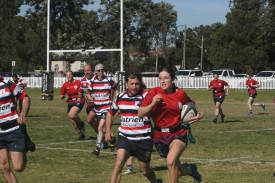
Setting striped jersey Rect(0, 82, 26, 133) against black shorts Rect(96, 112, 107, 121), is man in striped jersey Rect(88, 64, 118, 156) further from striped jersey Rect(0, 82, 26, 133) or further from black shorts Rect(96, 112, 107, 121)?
striped jersey Rect(0, 82, 26, 133)

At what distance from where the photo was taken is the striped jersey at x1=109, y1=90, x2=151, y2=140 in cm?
872

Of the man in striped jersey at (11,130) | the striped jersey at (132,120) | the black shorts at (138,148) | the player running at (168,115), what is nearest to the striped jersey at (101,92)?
the striped jersey at (132,120)

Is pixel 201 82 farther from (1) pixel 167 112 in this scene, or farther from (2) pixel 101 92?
(1) pixel 167 112

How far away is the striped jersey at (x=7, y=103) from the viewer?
819 cm

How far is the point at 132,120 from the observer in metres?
8.88

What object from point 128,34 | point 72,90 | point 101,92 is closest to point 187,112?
point 101,92

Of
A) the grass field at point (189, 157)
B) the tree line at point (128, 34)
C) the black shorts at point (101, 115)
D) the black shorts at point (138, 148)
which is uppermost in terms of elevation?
the tree line at point (128, 34)

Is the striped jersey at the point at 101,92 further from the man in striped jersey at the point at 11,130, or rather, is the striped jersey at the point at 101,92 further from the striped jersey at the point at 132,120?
the man in striped jersey at the point at 11,130

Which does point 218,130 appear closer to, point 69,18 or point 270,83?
point 69,18

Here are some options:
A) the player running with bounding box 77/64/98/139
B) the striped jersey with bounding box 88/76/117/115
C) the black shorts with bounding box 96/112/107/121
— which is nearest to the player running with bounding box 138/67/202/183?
the black shorts with bounding box 96/112/107/121

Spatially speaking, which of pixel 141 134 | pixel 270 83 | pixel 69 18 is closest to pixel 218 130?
pixel 141 134

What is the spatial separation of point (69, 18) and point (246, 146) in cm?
3621

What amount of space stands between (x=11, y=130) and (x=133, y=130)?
6.02 feet

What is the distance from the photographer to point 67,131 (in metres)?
19.0
